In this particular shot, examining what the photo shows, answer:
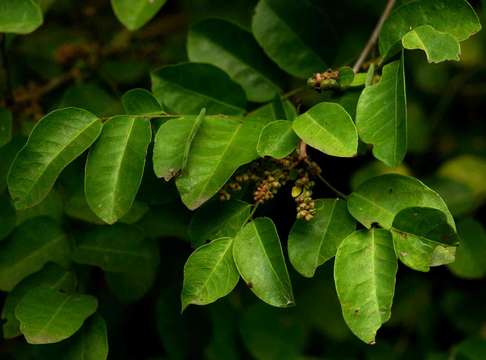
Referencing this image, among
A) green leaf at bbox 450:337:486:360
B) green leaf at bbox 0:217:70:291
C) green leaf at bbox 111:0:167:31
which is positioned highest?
green leaf at bbox 111:0:167:31

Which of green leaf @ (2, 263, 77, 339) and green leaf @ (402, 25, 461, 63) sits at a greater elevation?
green leaf @ (402, 25, 461, 63)

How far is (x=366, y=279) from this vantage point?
95 cm

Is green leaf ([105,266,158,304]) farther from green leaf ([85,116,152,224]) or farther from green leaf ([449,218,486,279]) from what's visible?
green leaf ([449,218,486,279])

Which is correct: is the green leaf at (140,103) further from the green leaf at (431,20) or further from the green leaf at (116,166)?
the green leaf at (431,20)

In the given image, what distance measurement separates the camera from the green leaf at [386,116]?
968 mm

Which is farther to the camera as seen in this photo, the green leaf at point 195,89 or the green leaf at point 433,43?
the green leaf at point 195,89

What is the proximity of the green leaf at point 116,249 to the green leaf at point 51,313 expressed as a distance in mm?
105

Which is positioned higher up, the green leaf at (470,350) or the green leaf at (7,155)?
the green leaf at (7,155)

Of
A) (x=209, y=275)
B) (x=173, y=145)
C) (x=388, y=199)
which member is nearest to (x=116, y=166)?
(x=173, y=145)

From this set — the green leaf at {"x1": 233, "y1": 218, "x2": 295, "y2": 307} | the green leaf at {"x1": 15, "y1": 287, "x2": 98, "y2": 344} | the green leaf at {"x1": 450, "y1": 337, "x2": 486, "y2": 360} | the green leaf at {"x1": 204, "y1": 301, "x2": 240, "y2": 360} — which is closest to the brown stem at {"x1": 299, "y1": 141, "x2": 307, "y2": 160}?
the green leaf at {"x1": 233, "y1": 218, "x2": 295, "y2": 307}

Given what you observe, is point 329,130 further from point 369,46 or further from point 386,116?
point 369,46

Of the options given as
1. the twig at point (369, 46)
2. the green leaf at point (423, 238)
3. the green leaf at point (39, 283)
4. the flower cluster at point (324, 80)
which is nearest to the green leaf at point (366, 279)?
the green leaf at point (423, 238)

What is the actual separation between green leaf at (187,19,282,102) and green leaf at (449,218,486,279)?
1.79 feet

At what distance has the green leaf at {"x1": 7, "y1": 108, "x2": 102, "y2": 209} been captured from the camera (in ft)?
3.34
